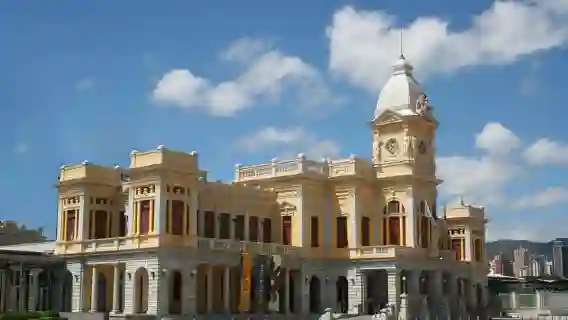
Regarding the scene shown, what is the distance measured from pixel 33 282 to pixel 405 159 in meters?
26.4

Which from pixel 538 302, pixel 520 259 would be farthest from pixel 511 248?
pixel 538 302

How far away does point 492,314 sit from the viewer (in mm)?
66688

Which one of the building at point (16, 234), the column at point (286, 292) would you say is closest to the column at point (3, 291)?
the column at point (286, 292)

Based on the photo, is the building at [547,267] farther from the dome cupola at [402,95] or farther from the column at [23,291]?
the column at [23,291]

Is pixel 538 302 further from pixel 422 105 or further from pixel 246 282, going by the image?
pixel 246 282

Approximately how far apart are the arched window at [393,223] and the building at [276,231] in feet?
0.24

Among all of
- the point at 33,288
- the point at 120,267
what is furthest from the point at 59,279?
the point at 120,267

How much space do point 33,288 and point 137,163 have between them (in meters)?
12.3

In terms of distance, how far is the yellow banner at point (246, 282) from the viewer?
53781 millimetres

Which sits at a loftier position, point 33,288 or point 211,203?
point 211,203

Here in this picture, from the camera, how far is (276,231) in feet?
202

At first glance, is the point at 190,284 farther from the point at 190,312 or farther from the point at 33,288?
the point at 33,288

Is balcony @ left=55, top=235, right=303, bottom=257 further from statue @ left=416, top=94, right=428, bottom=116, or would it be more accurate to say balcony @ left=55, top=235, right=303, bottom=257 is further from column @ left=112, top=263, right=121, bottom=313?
statue @ left=416, top=94, right=428, bottom=116

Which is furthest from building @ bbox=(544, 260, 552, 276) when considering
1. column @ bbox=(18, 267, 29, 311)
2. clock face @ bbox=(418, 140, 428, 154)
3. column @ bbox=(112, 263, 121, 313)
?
column @ bbox=(18, 267, 29, 311)
